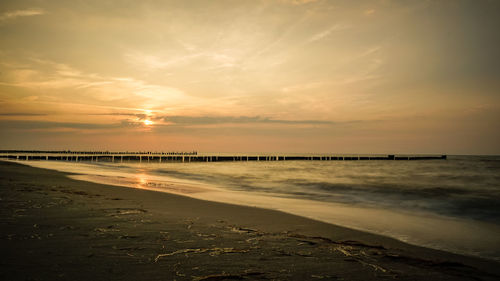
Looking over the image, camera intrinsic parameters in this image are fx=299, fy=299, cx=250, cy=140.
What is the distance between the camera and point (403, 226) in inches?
289

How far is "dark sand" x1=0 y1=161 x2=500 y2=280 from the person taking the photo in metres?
3.26

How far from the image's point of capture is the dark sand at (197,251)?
128 inches

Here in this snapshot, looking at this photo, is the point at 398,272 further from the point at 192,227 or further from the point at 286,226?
the point at 192,227

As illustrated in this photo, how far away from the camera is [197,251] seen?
401 cm

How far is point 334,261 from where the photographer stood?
388cm

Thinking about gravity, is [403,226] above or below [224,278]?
below

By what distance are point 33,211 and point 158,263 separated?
4336 millimetres

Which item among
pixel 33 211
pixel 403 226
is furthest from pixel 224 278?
pixel 403 226

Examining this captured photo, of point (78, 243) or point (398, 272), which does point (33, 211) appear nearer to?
point (78, 243)

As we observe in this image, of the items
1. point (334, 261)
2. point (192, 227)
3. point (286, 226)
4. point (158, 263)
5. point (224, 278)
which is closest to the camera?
point (224, 278)

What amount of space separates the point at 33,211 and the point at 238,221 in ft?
13.9

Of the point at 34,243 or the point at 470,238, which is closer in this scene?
the point at 34,243

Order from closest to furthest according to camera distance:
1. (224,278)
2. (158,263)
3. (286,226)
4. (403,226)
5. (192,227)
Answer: (224,278) < (158,263) < (192,227) < (286,226) < (403,226)

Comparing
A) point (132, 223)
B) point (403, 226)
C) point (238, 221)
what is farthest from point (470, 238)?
point (132, 223)
